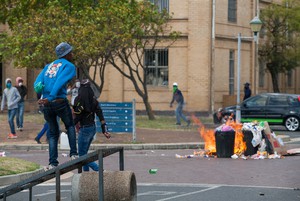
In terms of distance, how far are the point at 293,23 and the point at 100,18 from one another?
21761 mm

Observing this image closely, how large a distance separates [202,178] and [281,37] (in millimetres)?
33048

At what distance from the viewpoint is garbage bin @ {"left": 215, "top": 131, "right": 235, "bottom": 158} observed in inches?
795

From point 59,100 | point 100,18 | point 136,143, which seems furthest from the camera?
point 100,18

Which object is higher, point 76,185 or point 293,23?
point 293,23

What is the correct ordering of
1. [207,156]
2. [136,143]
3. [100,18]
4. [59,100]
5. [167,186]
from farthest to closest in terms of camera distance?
[100,18] → [136,143] → [207,156] → [167,186] → [59,100]

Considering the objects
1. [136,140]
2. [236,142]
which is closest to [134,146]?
[136,140]

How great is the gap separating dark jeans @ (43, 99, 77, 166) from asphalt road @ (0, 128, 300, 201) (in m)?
1.01

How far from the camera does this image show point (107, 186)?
30.0 ft

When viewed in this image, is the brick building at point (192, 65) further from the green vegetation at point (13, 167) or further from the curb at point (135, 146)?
the green vegetation at point (13, 167)

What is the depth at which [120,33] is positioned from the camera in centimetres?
2761

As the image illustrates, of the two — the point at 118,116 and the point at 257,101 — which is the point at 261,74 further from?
the point at 118,116

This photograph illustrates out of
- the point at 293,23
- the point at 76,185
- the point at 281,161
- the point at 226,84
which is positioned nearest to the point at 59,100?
the point at 76,185

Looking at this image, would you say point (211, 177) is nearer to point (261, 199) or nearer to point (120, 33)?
point (261, 199)

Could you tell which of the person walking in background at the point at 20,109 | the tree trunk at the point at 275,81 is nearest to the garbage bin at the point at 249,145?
the person walking in background at the point at 20,109
